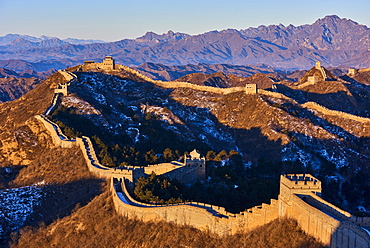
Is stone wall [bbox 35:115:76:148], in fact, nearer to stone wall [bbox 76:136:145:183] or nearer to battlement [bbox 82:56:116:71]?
stone wall [bbox 76:136:145:183]

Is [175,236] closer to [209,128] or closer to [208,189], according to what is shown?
[208,189]

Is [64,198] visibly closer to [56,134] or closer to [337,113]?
[56,134]

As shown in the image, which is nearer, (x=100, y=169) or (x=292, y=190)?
(x=292, y=190)

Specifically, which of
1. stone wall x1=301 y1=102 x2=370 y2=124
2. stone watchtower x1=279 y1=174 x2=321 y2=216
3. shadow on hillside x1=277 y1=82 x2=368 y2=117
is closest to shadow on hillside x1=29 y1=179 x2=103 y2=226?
stone watchtower x1=279 y1=174 x2=321 y2=216

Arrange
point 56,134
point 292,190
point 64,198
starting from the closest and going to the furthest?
point 292,190
point 64,198
point 56,134

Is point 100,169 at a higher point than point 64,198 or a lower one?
higher

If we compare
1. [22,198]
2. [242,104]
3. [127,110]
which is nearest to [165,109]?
[127,110]

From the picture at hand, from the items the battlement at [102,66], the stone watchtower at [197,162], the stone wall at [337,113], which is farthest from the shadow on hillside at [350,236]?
A: the battlement at [102,66]

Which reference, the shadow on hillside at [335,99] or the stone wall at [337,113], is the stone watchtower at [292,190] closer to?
the stone wall at [337,113]

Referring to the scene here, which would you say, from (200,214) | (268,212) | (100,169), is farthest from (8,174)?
(268,212)
